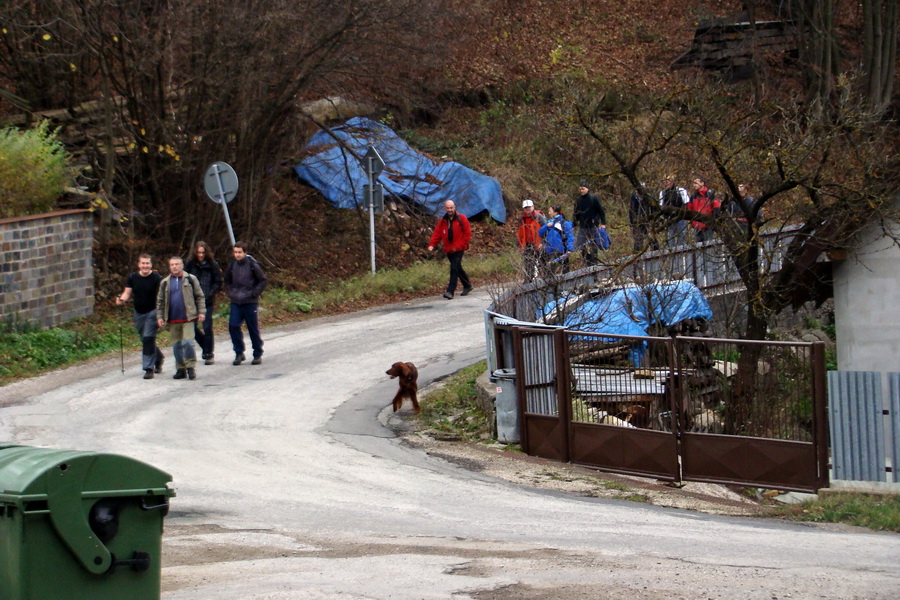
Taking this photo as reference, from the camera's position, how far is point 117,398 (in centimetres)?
1357

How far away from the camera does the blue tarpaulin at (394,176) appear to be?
80.6 feet

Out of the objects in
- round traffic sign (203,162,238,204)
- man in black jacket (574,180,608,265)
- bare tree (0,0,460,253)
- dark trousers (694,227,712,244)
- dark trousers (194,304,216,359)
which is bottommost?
dark trousers (194,304,216,359)

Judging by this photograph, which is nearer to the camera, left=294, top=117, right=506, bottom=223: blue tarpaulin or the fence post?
the fence post

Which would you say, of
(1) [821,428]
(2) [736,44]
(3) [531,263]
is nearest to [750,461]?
(1) [821,428]

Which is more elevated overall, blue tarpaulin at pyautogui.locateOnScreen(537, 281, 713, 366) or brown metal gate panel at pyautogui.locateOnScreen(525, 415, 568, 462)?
blue tarpaulin at pyautogui.locateOnScreen(537, 281, 713, 366)

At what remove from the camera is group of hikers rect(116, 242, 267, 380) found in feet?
47.0

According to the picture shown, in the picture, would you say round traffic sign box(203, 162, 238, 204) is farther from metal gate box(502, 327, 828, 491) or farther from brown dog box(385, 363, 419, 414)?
metal gate box(502, 327, 828, 491)

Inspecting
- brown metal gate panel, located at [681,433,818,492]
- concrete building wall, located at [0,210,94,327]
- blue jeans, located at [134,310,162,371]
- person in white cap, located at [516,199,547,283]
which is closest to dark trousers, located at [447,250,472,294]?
person in white cap, located at [516,199,547,283]

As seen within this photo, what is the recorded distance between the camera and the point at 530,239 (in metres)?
18.4

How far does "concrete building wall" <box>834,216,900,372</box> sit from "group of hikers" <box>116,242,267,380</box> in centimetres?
872

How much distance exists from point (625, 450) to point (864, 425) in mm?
2389

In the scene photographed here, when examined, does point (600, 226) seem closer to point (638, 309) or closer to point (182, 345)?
point (638, 309)

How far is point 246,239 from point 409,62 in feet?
18.5

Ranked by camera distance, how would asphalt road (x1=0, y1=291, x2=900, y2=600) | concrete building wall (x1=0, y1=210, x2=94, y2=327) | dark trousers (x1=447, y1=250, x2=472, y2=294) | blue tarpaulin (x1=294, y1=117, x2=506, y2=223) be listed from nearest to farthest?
asphalt road (x1=0, y1=291, x2=900, y2=600), concrete building wall (x1=0, y1=210, x2=94, y2=327), dark trousers (x1=447, y1=250, x2=472, y2=294), blue tarpaulin (x1=294, y1=117, x2=506, y2=223)
